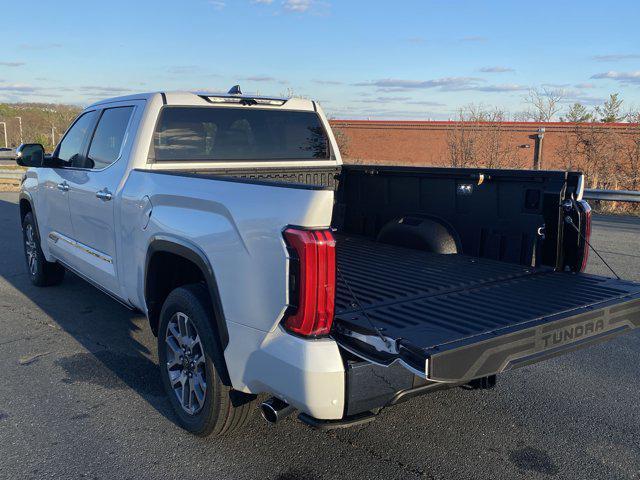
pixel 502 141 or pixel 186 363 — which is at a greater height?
pixel 502 141

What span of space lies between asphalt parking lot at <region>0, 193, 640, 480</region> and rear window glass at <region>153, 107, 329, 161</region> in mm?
1714

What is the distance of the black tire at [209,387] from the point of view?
10.9ft

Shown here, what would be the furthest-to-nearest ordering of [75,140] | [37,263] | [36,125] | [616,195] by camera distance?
[36,125]
[616,195]
[37,263]
[75,140]

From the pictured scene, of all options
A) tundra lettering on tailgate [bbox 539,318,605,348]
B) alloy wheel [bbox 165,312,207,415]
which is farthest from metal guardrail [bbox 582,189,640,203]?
alloy wheel [bbox 165,312,207,415]

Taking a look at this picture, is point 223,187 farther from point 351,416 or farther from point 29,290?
point 29,290

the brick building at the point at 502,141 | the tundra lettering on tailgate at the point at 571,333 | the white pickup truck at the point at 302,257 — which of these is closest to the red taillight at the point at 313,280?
the white pickup truck at the point at 302,257

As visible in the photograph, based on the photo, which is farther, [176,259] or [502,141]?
[502,141]

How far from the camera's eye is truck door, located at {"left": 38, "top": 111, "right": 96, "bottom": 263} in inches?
220

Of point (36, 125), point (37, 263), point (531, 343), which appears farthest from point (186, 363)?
point (36, 125)

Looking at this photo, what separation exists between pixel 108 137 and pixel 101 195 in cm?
67

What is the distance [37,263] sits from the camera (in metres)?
6.96

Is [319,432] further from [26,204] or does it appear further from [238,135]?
[26,204]

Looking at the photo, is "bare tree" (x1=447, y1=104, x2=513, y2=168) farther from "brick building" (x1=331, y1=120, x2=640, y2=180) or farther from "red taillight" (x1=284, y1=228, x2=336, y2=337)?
"red taillight" (x1=284, y1=228, x2=336, y2=337)

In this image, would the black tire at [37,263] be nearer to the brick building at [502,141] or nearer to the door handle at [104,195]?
the door handle at [104,195]
